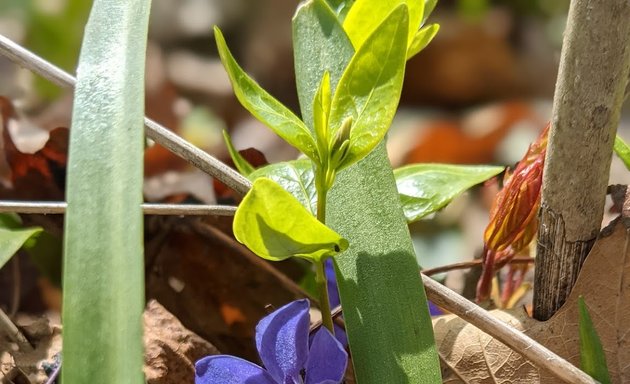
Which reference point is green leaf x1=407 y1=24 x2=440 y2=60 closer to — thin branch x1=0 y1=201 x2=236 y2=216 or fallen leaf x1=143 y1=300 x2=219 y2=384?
thin branch x1=0 y1=201 x2=236 y2=216

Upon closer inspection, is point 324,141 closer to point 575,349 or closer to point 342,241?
point 342,241

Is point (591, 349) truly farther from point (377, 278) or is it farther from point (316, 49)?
point (316, 49)

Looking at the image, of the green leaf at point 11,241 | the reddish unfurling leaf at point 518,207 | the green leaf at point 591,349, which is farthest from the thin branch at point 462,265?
the green leaf at point 11,241

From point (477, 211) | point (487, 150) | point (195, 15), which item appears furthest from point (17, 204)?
point (195, 15)

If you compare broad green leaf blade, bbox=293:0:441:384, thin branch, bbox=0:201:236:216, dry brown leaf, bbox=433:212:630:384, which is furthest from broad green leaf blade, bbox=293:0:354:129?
dry brown leaf, bbox=433:212:630:384

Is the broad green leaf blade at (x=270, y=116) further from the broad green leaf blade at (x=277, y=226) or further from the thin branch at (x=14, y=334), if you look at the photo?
the thin branch at (x=14, y=334)
